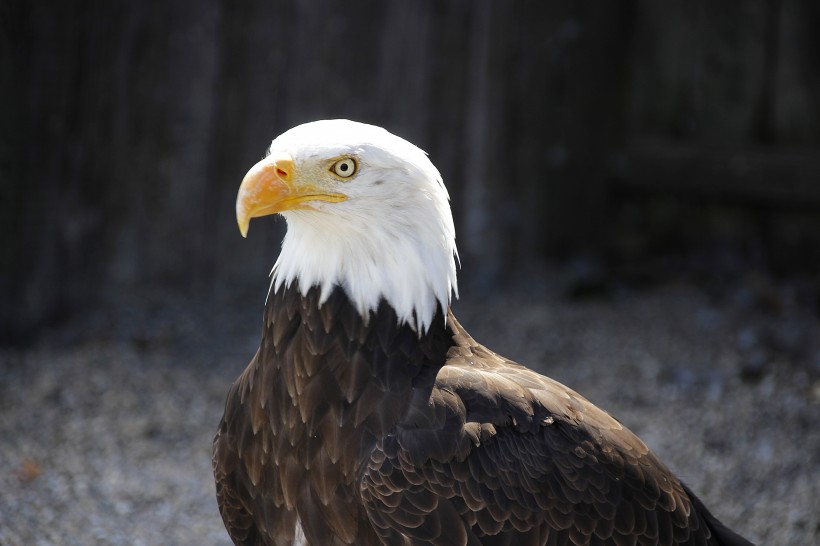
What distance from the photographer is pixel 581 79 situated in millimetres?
6512

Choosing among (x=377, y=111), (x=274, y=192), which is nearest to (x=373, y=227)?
(x=274, y=192)

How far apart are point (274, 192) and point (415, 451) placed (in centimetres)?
78

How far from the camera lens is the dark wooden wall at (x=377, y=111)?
559 centimetres

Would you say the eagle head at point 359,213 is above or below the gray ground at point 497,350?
above

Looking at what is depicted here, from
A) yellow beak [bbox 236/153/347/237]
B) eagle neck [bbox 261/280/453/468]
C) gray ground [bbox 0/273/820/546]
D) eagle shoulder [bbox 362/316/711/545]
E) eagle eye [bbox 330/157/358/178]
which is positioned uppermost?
eagle eye [bbox 330/157/358/178]

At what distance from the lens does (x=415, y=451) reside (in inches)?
110

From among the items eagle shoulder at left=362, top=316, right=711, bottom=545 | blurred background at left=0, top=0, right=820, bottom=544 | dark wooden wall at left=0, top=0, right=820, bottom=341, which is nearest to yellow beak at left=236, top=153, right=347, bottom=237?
eagle shoulder at left=362, top=316, right=711, bottom=545

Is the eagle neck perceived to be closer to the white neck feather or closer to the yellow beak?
the white neck feather

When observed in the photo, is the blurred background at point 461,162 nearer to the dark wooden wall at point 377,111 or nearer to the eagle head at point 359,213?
the dark wooden wall at point 377,111

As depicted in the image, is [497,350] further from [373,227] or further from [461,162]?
[373,227]

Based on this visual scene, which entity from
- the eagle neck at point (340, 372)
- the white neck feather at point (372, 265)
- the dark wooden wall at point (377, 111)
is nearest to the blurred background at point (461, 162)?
the dark wooden wall at point (377, 111)

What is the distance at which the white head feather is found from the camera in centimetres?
288

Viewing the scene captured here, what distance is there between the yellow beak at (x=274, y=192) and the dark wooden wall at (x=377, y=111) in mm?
2982

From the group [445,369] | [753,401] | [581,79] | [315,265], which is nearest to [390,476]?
[445,369]
